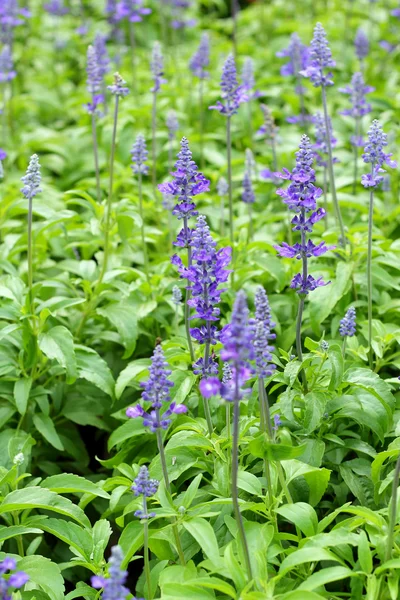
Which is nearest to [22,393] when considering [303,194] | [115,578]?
[303,194]

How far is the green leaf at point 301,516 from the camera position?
3348 mm

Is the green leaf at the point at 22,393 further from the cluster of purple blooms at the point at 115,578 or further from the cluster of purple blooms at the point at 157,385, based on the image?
the cluster of purple blooms at the point at 115,578

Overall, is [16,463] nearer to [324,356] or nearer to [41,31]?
[324,356]

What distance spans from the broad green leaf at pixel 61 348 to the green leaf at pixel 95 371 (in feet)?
0.65

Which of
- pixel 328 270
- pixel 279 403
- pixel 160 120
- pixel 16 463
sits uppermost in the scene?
pixel 160 120

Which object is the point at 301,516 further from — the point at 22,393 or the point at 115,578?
the point at 22,393

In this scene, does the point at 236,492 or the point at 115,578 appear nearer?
the point at 115,578

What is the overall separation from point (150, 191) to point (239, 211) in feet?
2.71

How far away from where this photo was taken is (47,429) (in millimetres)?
4625

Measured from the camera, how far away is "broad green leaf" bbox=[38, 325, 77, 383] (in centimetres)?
439

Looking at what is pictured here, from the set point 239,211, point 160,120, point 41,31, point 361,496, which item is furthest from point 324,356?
point 41,31

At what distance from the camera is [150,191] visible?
22.3ft

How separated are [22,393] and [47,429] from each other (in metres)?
0.32

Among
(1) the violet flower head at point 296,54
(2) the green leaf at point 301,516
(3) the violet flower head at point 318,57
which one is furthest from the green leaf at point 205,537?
(1) the violet flower head at point 296,54
